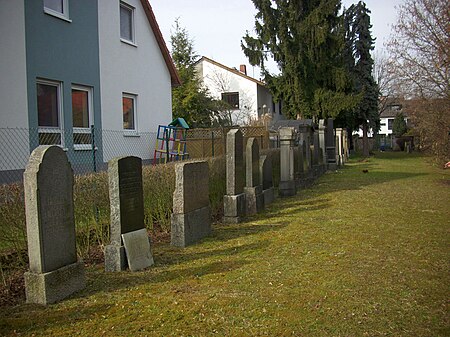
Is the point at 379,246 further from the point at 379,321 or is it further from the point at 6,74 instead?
the point at 6,74

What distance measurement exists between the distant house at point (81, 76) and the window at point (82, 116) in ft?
0.10

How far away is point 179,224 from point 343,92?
29090mm

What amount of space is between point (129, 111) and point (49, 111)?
4611mm

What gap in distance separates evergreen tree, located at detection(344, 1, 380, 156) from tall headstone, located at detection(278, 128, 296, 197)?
28.9 meters

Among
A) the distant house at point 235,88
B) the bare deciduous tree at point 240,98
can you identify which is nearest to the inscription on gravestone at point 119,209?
the bare deciduous tree at point 240,98

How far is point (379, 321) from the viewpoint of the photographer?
3818 millimetres

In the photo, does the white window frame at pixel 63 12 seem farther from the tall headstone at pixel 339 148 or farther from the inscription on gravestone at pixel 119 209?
the tall headstone at pixel 339 148

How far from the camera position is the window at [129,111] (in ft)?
53.6

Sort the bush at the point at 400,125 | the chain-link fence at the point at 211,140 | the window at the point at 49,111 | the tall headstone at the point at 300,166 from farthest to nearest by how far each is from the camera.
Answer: the bush at the point at 400,125 < the chain-link fence at the point at 211,140 < the tall headstone at the point at 300,166 < the window at the point at 49,111

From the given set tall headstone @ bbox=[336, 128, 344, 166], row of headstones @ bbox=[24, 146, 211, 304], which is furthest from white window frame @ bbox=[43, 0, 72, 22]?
tall headstone @ bbox=[336, 128, 344, 166]

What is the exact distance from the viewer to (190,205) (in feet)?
22.5

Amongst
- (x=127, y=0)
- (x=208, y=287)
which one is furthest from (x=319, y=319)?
(x=127, y=0)

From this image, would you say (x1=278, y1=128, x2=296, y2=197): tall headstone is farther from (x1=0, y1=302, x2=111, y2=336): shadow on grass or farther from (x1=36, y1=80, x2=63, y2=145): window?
(x1=0, y1=302, x2=111, y2=336): shadow on grass

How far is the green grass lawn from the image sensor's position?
3.79 m
